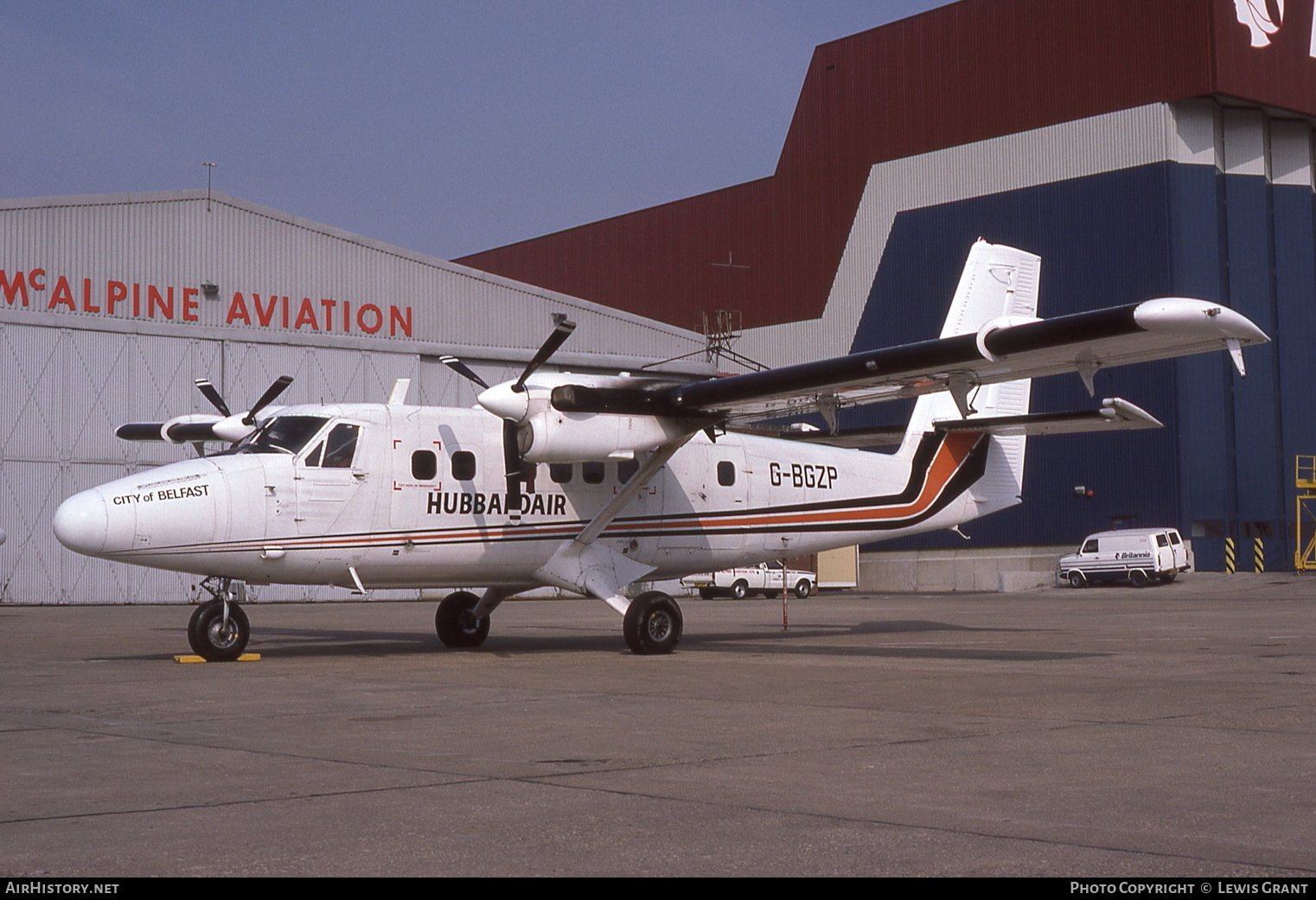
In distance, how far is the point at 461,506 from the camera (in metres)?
16.5

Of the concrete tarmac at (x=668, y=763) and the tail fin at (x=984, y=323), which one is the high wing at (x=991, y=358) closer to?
the concrete tarmac at (x=668, y=763)

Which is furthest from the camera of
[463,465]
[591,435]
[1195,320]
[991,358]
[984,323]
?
[984,323]

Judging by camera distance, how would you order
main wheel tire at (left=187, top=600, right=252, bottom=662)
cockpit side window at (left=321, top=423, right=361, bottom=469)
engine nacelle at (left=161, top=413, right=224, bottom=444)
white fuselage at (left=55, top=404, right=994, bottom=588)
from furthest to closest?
engine nacelle at (left=161, top=413, right=224, bottom=444)
cockpit side window at (left=321, top=423, right=361, bottom=469)
main wheel tire at (left=187, top=600, right=252, bottom=662)
white fuselage at (left=55, top=404, right=994, bottom=588)

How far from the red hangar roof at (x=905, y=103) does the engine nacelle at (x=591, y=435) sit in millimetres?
39011

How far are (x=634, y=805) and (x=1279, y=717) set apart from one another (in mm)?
5621

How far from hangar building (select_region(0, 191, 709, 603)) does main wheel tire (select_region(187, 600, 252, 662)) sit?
25.5 metres

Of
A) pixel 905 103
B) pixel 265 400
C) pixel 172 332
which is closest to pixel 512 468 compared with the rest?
pixel 265 400

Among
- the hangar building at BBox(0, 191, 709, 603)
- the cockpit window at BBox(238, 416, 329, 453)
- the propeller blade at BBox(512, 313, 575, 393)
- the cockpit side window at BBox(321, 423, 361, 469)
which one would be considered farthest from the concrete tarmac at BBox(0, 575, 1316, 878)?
the hangar building at BBox(0, 191, 709, 603)

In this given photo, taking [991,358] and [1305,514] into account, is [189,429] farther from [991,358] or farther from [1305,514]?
[1305,514]

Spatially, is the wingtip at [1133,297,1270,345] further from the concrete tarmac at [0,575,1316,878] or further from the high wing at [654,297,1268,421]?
the concrete tarmac at [0,575,1316,878]

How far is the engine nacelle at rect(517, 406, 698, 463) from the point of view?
A: 51.7 ft

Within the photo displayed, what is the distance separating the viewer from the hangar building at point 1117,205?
158ft

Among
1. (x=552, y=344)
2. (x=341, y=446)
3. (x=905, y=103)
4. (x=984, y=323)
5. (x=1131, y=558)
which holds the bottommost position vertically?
(x=1131, y=558)

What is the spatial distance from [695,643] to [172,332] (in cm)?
2712
